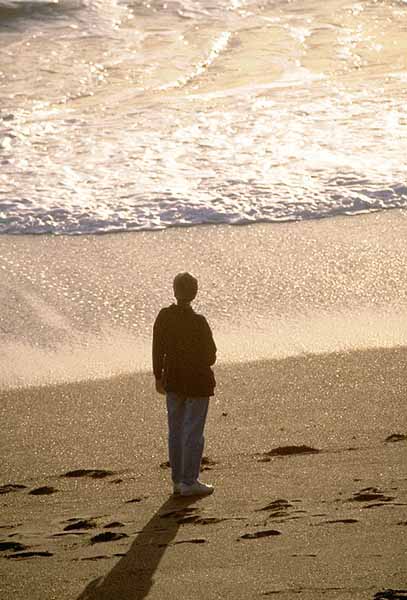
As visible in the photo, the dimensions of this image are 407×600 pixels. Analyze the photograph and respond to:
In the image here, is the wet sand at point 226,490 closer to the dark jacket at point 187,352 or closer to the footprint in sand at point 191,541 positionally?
the footprint in sand at point 191,541

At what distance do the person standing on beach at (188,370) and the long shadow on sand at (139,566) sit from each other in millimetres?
242

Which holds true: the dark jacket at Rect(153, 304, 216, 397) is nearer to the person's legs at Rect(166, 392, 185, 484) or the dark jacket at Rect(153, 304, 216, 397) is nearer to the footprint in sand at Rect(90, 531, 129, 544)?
the person's legs at Rect(166, 392, 185, 484)

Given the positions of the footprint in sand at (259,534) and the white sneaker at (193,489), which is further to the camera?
the white sneaker at (193,489)

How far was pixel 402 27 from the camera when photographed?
21.7 m

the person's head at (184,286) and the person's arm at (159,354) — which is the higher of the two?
the person's head at (184,286)

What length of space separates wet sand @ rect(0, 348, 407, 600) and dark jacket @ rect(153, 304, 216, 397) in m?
0.54

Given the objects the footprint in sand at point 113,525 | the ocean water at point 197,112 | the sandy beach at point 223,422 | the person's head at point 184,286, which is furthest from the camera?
the ocean water at point 197,112

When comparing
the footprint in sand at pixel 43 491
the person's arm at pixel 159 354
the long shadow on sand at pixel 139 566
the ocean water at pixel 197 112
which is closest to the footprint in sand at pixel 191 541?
the long shadow on sand at pixel 139 566

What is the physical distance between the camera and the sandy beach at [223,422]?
15.5ft

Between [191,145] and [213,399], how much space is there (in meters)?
7.96

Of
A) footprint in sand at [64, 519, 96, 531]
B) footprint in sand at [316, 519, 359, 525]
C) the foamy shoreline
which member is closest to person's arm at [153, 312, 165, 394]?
footprint in sand at [64, 519, 96, 531]

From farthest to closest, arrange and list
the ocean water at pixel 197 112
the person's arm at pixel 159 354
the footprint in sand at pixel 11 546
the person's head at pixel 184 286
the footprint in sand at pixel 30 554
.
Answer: the ocean water at pixel 197 112, the person's arm at pixel 159 354, the person's head at pixel 184 286, the footprint in sand at pixel 11 546, the footprint in sand at pixel 30 554

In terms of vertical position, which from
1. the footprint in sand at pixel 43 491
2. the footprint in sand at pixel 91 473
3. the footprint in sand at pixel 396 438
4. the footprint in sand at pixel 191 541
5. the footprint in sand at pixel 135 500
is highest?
the footprint in sand at pixel 191 541

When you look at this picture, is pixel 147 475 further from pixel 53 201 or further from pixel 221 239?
pixel 53 201
